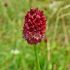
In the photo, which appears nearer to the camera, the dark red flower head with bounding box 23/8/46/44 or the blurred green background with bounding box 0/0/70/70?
the dark red flower head with bounding box 23/8/46/44

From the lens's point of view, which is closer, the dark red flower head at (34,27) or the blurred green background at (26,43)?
the dark red flower head at (34,27)

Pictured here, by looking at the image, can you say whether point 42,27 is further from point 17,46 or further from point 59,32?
point 59,32

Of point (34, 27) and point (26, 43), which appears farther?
point (26, 43)

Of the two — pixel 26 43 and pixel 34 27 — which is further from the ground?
pixel 34 27
